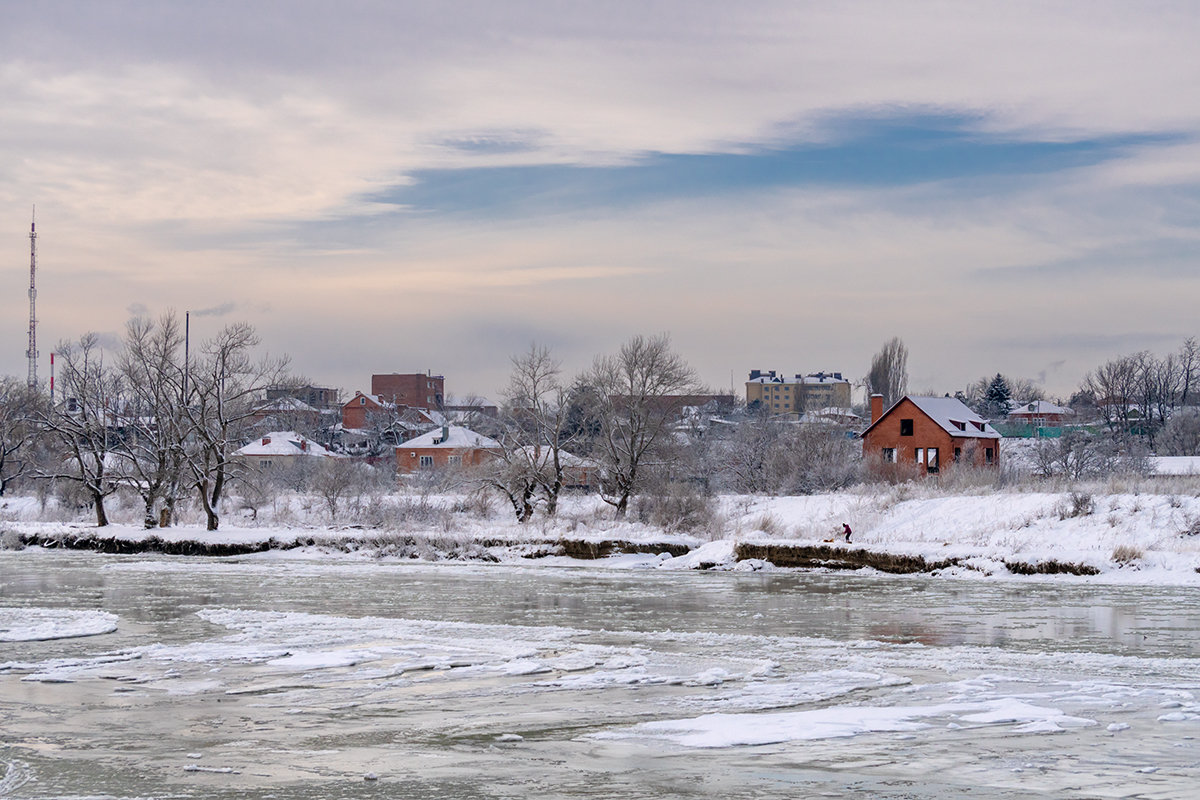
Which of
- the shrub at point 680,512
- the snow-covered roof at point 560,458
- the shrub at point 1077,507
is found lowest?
A: the shrub at point 680,512

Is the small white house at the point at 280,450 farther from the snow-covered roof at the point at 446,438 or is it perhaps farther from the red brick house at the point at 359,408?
the red brick house at the point at 359,408

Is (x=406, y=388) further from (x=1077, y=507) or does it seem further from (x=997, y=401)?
(x=1077, y=507)

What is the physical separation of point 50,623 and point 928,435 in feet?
163

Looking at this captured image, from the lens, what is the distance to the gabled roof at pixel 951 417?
6119 cm

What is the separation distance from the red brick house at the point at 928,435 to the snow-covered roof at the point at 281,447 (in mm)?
38620

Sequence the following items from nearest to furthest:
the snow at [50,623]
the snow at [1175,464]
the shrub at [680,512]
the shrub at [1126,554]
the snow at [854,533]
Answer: the snow at [50,623], the shrub at [1126,554], the snow at [854,533], the shrub at [680,512], the snow at [1175,464]

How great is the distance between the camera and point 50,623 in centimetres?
1969

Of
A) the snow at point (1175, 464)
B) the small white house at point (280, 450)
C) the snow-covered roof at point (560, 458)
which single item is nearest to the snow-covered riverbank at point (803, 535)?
the snow-covered roof at point (560, 458)

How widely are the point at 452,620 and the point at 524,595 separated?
17.1ft

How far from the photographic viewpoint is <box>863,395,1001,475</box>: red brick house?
199 ft

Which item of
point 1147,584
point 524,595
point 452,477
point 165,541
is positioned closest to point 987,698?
point 524,595

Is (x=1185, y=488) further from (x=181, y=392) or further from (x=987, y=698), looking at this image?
(x=181, y=392)

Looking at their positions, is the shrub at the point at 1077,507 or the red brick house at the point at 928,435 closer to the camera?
the shrub at the point at 1077,507

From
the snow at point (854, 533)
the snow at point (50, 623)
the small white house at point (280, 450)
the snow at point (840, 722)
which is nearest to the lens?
the snow at point (840, 722)
